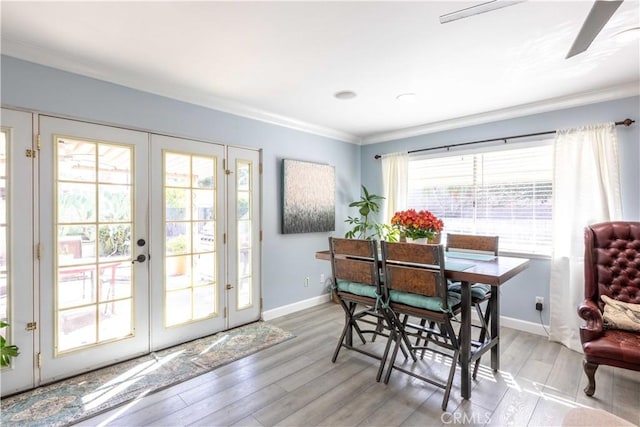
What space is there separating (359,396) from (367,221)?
2.85 meters

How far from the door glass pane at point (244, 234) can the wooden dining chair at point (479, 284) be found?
215 cm

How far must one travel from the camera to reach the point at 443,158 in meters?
4.09

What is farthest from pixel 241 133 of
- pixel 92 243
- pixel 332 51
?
pixel 92 243

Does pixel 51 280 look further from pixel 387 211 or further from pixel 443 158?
pixel 443 158

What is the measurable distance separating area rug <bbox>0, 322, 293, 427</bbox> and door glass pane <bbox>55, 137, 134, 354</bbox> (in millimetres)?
273

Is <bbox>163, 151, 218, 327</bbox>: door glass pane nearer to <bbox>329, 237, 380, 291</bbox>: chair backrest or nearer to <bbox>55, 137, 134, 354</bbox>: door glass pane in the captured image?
<bbox>55, 137, 134, 354</bbox>: door glass pane

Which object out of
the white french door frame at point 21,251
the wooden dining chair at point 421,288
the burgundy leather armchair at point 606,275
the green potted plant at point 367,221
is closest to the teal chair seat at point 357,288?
the wooden dining chair at point 421,288

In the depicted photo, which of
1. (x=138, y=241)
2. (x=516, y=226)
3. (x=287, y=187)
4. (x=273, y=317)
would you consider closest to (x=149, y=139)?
(x=138, y=241)

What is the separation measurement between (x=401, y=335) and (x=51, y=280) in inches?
105

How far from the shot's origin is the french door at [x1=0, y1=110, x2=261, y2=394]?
2.22 meters

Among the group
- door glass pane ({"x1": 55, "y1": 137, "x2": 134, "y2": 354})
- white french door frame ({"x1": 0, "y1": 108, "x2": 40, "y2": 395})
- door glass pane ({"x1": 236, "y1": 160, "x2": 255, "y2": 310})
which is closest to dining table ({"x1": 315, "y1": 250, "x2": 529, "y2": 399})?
door glass pane ({"x1": 236, "y1": 160, "x2": 255, "y2": 310})

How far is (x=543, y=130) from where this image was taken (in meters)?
3.31

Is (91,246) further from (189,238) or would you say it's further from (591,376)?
(591,376)
